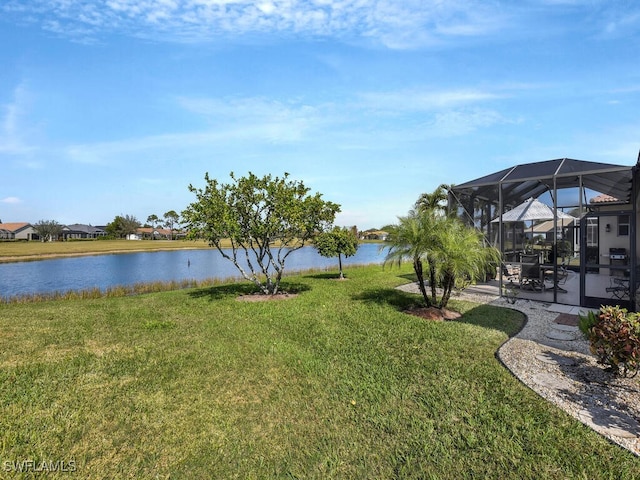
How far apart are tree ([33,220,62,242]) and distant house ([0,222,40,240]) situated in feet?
12.0

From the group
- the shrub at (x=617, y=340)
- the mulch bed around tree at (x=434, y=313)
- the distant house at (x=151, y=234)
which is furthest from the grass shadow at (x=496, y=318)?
the distant house at (x=151, y=234)

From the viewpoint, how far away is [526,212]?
11.6 metres

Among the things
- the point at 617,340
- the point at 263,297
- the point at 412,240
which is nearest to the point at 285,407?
the point at 617,340

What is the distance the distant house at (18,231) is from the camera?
7950cm

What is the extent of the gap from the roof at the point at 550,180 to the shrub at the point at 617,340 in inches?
250

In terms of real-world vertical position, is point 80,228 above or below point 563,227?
above

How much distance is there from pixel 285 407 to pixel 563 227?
48.3 ft

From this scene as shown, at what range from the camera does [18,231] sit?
81.2m

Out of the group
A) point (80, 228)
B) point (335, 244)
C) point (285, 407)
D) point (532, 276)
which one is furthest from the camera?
point (80, 228)

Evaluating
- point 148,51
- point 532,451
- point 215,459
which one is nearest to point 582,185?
point 532,451

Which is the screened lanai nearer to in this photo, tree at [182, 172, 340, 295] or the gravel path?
the gravel path

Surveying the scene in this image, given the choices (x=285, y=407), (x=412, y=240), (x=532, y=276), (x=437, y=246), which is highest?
(x=412, y=240)

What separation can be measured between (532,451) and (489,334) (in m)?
3.87

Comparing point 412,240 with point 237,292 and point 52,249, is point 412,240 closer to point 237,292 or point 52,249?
point 237,292
